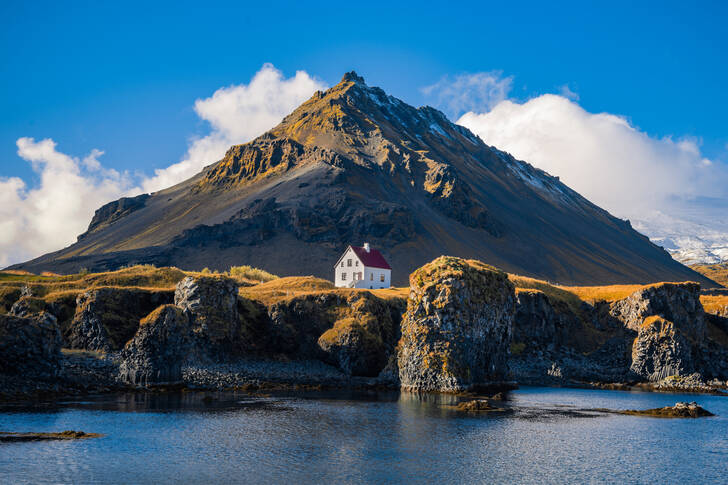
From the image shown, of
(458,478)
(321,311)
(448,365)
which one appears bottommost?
(458,478)

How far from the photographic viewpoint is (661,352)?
9331cm

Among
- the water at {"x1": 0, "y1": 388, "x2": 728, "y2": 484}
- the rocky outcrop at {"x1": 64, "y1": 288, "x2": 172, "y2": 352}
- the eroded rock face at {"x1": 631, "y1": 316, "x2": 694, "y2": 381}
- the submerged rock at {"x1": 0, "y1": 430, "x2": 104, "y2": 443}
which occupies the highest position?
the rocky outcrop at {"x1": 64, "y1": 288, "x2": 172, "y2": 352}

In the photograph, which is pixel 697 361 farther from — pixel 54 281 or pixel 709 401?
pixel 54 281

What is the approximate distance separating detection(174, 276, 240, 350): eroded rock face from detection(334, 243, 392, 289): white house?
133 ft

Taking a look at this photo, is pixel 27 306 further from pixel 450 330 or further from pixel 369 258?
pixel 369 258

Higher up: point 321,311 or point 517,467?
point 321,311

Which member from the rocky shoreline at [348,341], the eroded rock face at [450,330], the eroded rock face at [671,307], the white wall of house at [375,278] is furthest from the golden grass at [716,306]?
the white wall of house at [375,278]

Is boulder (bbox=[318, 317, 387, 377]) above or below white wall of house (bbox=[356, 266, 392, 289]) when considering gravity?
below

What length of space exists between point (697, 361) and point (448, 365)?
45.6 meters

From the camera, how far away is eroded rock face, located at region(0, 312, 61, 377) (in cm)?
6022

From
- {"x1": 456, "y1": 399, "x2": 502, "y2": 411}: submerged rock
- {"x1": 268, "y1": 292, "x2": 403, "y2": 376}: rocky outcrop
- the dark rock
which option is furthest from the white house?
the dark rock

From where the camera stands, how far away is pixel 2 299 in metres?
82.6

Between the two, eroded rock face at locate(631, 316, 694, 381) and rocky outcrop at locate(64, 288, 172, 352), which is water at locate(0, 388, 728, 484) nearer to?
rocky outcrop at locate(64, 288, 172, 352)

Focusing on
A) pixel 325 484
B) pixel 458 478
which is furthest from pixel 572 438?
pixel 325 484
